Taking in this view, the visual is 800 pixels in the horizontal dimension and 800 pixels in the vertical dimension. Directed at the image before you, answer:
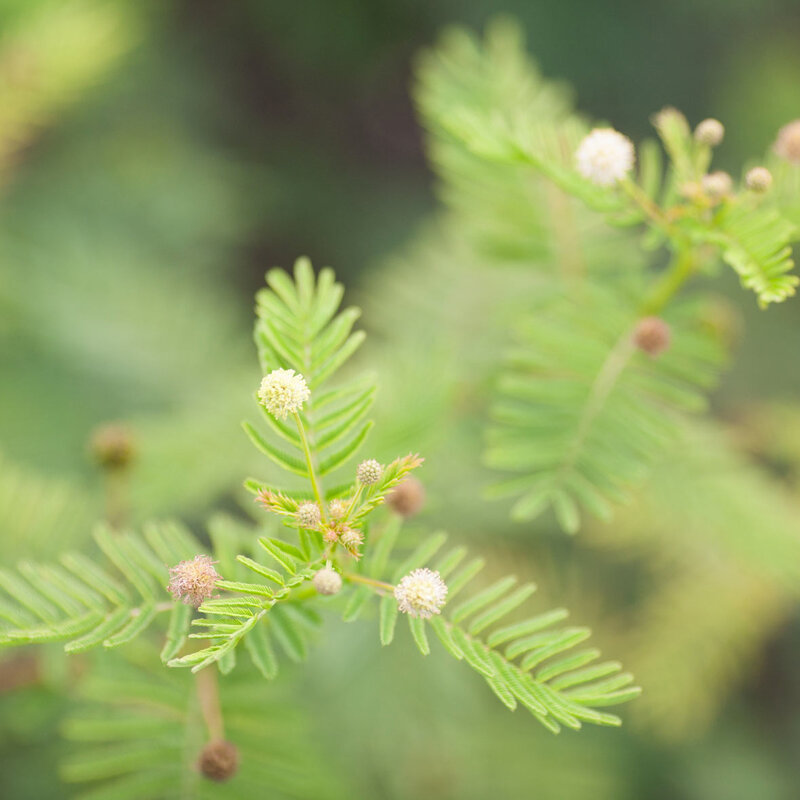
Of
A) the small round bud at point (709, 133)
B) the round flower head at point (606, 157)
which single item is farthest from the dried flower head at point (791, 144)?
the round flower head at point (606, 157)

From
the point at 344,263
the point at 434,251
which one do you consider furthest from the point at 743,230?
the point at 344,263

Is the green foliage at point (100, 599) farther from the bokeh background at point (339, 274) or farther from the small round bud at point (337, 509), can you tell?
the bokeh background at point (339, 274)

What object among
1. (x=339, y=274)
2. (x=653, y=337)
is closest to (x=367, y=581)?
(x=653, y=337)

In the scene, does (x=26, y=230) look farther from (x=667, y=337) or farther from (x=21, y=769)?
(x=667, y=337)

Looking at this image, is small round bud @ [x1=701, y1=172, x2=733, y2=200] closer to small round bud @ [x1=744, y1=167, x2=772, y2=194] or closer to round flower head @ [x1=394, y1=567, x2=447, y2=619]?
small round bud @ [x1=744, y1=167, x2=772, y2=194]

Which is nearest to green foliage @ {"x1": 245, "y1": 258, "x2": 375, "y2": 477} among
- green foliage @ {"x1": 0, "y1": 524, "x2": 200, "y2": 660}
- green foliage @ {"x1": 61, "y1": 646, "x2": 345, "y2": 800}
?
green foliage @ {"x1": 0, "y1": 524, "x2": 200, "y2": 660}
